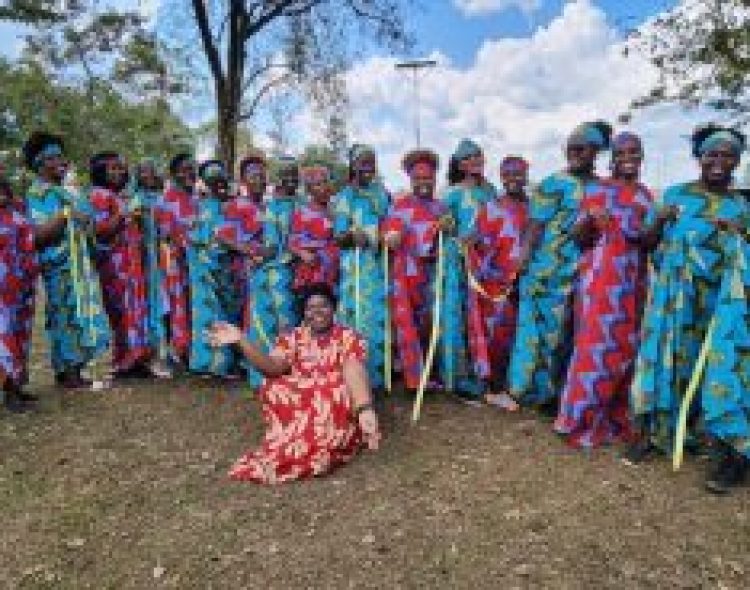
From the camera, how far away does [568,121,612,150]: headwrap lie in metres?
6.62

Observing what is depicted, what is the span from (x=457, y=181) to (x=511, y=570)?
11.8 feet

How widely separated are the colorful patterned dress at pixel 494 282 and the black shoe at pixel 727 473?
6.41ft

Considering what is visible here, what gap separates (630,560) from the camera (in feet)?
16.4

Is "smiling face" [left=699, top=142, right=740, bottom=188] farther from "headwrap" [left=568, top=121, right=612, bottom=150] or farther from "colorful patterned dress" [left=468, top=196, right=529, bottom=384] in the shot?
"colorful patterned dress" [left=468, top=196, right=529, bottom=384]

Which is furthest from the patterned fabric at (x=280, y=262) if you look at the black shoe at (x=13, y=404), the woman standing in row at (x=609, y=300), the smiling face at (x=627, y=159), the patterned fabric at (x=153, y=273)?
the smiling face at (x=627, y=159)

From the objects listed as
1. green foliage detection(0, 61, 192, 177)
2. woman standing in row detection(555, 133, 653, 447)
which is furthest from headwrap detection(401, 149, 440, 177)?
green foliage detection(0, 61, 192, 177)

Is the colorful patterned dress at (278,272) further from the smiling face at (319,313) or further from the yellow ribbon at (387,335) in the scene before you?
the smiling face at (319,313)

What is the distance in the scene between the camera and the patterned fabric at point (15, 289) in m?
7.22

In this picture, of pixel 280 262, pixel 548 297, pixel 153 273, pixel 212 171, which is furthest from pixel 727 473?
pixel 153 273

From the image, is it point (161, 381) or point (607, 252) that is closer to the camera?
point (607, 252)

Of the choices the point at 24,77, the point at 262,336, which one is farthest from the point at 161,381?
the point at 24,77

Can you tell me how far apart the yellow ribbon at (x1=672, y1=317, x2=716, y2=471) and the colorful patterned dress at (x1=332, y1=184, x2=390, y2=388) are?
238cm

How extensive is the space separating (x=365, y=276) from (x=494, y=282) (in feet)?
3.18

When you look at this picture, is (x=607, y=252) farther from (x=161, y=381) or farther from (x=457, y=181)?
(x=161, y=381)
